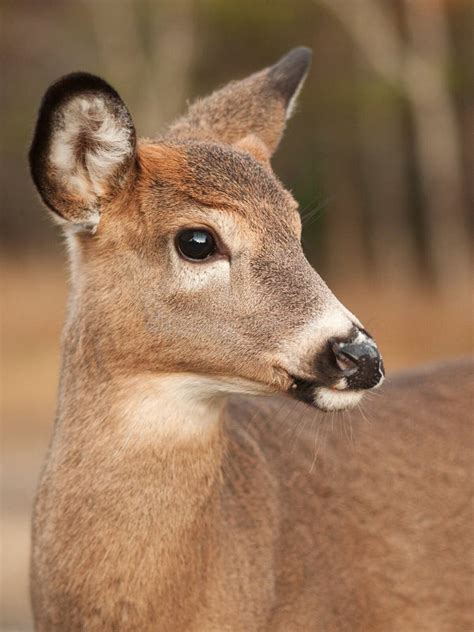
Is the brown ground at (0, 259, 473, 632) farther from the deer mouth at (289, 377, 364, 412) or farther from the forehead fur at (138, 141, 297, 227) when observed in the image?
the deer mouth at (289, 377, 364, 412)

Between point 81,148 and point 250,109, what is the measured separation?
64.6 inches

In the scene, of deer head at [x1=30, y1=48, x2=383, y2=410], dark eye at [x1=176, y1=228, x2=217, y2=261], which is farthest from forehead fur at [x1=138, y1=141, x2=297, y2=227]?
dark eye at [x1=176, y1=228, x2=217, y2=261]

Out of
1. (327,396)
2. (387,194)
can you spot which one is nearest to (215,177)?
(327,396)

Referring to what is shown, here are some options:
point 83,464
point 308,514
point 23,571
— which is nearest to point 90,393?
point 83,464

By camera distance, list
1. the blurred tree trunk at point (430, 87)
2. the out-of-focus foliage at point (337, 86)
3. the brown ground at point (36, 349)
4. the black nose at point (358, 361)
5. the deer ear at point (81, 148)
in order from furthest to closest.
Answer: the out-of-focus foliage at point (337, 86)
the blurred tree trunk at point (430, 87)
the brown ground at point (36, 349)
the deer ear at point (81, 148)
the black nose at point (358, 361)

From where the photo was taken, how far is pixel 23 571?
528 inches

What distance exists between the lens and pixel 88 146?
6.30 meters

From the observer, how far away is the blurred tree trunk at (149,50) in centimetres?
3556

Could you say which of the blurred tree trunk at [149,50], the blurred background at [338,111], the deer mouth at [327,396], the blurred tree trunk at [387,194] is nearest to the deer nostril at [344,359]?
the deer mouth at [327,396]

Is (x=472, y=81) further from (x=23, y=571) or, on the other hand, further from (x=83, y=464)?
(x=83, y=464)

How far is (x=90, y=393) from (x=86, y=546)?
0.71 meters

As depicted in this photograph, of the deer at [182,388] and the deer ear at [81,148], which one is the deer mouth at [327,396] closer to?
the deer at [182,388]

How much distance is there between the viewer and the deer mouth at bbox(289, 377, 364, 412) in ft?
18.7

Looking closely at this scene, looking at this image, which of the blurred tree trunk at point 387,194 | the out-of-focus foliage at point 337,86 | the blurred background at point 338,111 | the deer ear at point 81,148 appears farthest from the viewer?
the blurred tree trunk at point 387,194
